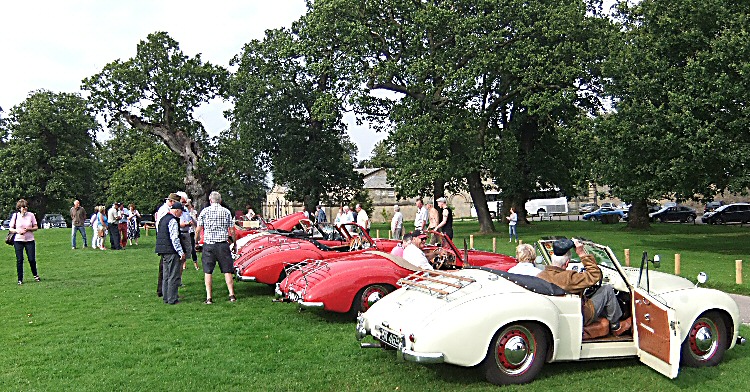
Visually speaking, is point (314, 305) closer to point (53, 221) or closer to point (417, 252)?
point (417, 252)

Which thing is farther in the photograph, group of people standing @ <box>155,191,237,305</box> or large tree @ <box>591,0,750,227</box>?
large tree @ <box>591,0,750,227</box>

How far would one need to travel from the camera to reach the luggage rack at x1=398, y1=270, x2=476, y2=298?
247 inches

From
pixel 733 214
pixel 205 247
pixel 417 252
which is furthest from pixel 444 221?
pixel 733 214

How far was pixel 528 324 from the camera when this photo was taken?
19.7 ft

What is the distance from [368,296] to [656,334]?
3.80 metres

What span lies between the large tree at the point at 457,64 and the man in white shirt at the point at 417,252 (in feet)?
61.8

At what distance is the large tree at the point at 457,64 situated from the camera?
28.1 metres

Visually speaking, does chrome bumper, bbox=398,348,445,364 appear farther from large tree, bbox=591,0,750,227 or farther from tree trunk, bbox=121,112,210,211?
tree trunk, bbox=121,112,210,211

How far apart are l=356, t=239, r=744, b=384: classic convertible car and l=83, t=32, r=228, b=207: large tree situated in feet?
87.8

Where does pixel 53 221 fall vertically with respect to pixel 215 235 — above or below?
above

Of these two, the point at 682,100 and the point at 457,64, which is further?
the point at 457,64

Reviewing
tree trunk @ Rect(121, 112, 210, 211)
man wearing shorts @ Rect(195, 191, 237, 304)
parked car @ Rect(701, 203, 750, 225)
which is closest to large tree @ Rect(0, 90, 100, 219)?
tree trunk @ Rect(121, 112, 210, 211)

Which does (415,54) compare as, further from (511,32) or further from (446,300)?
(446,300)

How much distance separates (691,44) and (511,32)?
962 cm
